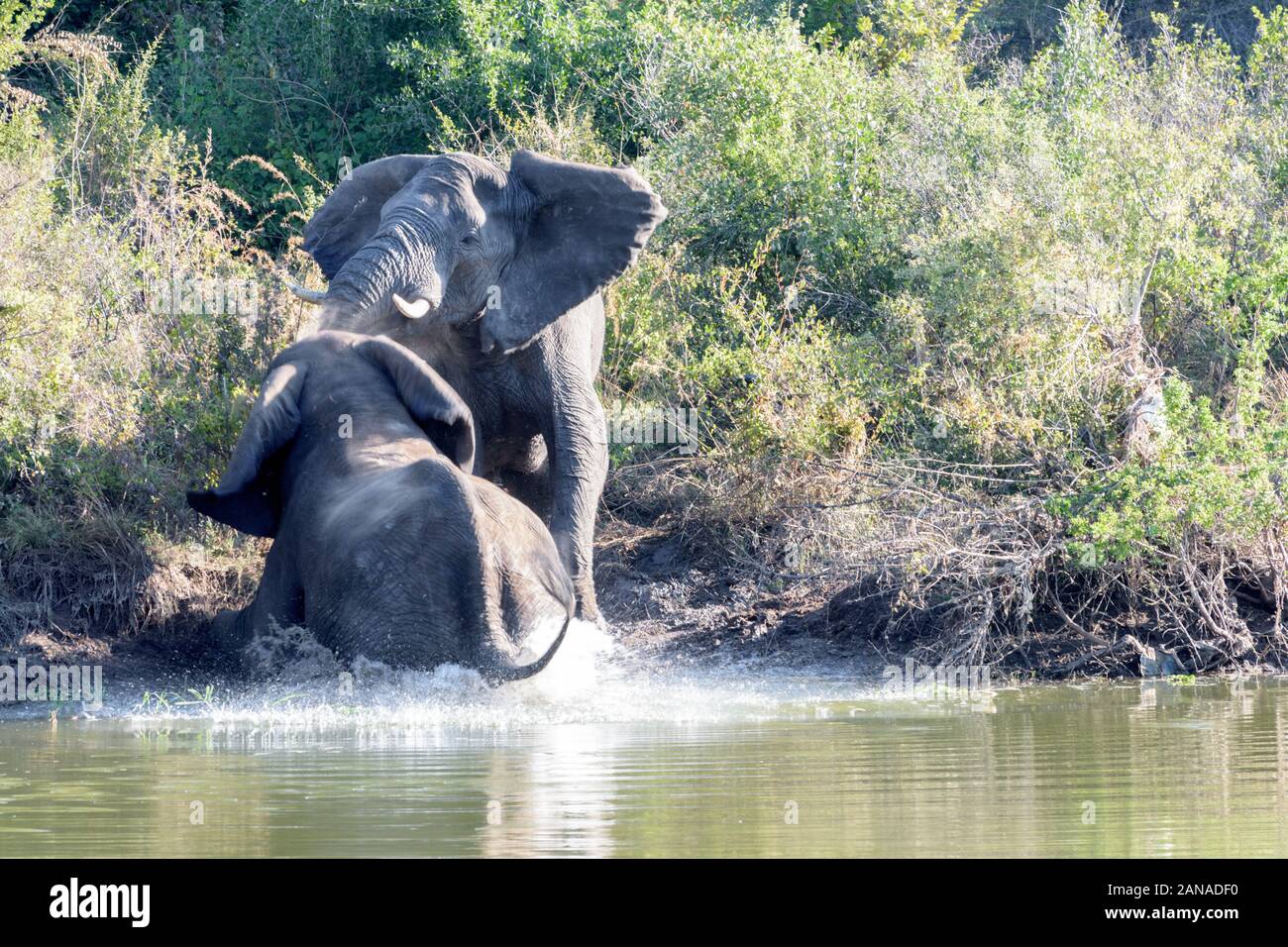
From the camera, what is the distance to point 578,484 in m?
11.2

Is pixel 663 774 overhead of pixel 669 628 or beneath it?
beneath

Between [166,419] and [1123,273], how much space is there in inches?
229

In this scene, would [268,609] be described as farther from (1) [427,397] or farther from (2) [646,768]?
(2) [646,768]

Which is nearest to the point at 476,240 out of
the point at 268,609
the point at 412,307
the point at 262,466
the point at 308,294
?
the point at 412,307

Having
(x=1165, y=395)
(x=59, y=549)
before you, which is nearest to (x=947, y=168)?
(x=1165, y=395)

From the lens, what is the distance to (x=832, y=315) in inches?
561

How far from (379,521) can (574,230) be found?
10.3ft

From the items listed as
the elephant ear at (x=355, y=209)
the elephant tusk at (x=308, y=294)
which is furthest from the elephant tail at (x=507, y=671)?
the elephant ear at (x=355, y=209)

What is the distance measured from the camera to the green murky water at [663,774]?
5.81 metres

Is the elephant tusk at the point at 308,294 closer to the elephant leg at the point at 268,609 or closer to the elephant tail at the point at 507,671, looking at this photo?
the elephant leg at the point at 268,609

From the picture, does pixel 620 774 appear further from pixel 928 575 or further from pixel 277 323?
pixel 277 323

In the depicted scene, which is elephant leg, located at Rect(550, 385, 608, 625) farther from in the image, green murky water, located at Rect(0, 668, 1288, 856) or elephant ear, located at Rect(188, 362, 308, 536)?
elephant ear, located at Rect(188, 362, 308, 536)

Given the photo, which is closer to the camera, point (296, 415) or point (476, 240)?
point (296, 415)

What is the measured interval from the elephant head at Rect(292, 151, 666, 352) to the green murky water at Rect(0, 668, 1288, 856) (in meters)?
2.24
